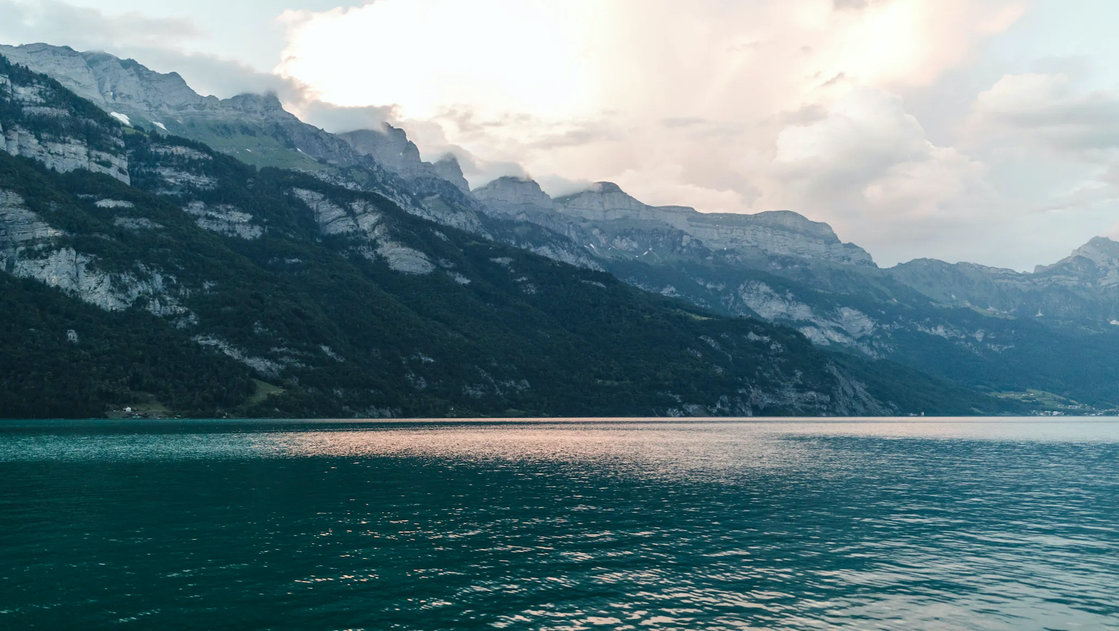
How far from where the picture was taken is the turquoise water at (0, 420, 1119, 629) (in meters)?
41.1

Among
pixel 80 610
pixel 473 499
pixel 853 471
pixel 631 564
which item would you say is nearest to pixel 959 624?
pixel 631 564

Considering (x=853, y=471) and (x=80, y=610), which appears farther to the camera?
(x=853, y=471)

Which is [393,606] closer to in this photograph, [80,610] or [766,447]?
[80,610]

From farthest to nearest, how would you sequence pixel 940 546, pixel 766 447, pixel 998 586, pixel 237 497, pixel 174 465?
pixel 766 447, pixel 174 465, pixel 237 497, pixel 940 546, pixel 998 586

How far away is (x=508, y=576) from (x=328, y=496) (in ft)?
136

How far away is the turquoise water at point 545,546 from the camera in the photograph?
1618 inches

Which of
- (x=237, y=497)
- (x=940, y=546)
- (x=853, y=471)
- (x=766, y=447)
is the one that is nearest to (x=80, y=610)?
(x=237, y=497)

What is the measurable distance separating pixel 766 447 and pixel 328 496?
116 m

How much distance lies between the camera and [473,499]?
83.1 meters

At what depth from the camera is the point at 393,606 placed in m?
41.8

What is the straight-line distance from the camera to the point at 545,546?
58.5m

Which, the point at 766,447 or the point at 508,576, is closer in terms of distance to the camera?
the point at 508,576

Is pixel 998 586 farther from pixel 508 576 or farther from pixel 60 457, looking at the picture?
pixel 60 457

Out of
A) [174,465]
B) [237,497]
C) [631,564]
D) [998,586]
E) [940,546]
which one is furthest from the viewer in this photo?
[174,465]
